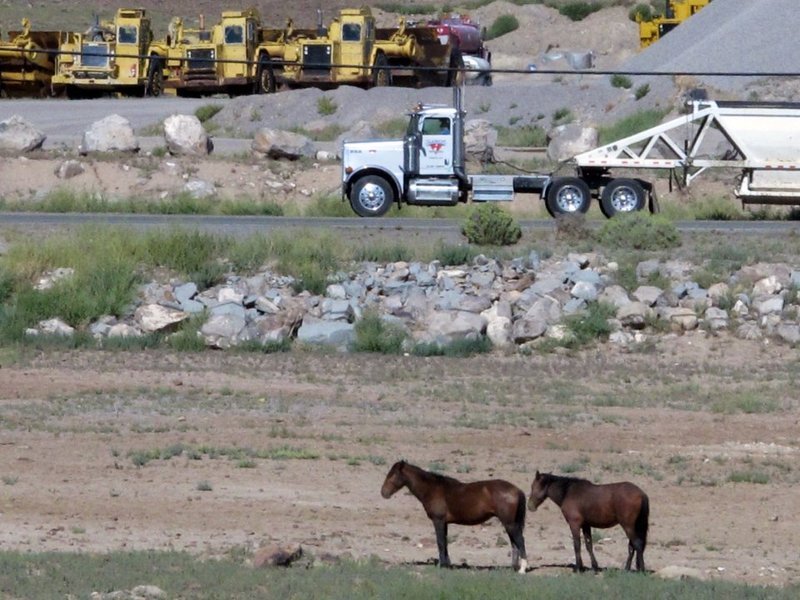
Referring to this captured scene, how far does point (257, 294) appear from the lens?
22.3m

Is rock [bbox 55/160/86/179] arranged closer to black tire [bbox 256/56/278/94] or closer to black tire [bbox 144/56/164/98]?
black tire [bbox 256/56/278/94]

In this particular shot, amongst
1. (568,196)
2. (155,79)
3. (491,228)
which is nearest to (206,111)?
(155,79)

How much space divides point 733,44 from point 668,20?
1414 centimetres

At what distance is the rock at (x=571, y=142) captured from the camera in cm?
4284

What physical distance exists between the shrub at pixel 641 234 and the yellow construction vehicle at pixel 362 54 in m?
28.6

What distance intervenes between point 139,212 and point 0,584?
24108 millimetres

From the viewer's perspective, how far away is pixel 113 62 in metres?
57.1

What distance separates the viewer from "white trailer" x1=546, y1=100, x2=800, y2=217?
30.6 metres

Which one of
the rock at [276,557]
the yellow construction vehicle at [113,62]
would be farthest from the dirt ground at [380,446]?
the yellow construction vehicle at [113,62]

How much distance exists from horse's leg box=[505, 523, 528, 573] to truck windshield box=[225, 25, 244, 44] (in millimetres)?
48035

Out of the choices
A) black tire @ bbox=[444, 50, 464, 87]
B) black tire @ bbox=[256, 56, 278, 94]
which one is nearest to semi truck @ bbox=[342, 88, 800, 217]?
black tire @ bbox=[256, 56, 278, 94]

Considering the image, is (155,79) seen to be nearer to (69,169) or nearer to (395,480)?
(69,169)

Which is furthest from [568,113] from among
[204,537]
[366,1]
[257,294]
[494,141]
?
[366,1]

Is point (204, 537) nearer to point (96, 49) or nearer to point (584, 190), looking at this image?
point (584, 190)
